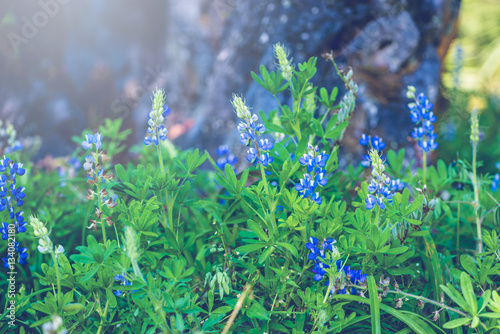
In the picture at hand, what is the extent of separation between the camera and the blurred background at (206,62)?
2.98 metres

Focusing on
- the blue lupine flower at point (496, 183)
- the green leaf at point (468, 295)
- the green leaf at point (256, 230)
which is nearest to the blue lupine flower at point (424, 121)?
the blue lupine flower at point (496, 183)

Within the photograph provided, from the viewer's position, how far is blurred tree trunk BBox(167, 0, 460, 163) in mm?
2953

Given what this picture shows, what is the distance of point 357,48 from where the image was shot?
2975 mm

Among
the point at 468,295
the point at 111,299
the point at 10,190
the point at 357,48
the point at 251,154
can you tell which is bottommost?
the point at 111,299

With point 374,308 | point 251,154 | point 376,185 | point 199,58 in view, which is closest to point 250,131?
point 251,154

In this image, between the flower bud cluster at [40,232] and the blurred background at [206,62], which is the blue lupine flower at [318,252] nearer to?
the flower bud cluster at [40,232]

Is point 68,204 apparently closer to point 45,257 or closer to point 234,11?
point 45,257

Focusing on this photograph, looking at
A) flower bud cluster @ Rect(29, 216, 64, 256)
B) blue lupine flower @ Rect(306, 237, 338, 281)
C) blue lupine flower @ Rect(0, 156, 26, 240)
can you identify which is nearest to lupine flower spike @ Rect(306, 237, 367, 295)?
blue lupine flower @ Rect(306, 237, 338, 281)

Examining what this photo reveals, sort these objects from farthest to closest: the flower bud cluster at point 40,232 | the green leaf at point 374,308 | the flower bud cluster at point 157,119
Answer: the flower bud cluster at point 157,119 → the green leaf at point 374,308 → the flower bud cluster at point 40,232

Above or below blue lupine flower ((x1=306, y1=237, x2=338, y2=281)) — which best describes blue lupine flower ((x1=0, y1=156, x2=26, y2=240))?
above

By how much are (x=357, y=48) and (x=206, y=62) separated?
1889 mm

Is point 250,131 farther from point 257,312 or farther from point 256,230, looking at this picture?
point 257,312

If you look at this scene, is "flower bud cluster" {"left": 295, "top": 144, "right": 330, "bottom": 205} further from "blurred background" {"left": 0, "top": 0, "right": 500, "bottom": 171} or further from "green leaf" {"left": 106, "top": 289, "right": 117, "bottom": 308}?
"blurred background" {"left": 0, "top": 0, "right": 500, "bottom": 171}

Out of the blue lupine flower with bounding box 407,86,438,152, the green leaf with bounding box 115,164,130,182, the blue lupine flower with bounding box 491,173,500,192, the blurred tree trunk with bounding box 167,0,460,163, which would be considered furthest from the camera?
the blurred tree trunk with bounding box 167,0,460,163
